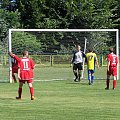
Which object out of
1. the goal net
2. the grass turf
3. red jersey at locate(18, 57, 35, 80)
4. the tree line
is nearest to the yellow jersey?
the goal net

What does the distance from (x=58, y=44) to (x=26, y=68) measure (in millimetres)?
12028

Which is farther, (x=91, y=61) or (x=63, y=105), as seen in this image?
(x=91, y=61)

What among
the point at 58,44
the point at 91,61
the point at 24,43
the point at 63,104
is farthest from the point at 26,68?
the point at 24,43

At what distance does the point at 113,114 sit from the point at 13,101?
14.6 feet

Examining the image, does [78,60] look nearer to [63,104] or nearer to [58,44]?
[58,44]

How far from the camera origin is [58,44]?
97.1 ft

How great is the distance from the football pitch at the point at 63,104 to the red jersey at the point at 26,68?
796 mm

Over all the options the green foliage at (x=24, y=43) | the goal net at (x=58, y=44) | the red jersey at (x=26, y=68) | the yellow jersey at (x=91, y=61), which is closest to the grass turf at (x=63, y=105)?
the red jersey at (x=26, y=68)

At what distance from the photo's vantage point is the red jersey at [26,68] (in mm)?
17625

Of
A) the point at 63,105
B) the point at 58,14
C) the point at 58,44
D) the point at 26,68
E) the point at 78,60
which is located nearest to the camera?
the point at 63,105

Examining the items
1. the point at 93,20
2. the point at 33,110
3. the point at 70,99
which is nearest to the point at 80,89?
the point at 70,99

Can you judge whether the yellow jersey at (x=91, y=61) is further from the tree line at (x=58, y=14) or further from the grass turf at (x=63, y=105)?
Result: the tree line at (x=58, y=14)

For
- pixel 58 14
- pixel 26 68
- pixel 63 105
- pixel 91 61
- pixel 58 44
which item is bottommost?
pixel 63 105

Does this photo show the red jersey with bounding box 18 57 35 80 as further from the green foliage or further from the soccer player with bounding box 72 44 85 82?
the green foliage
